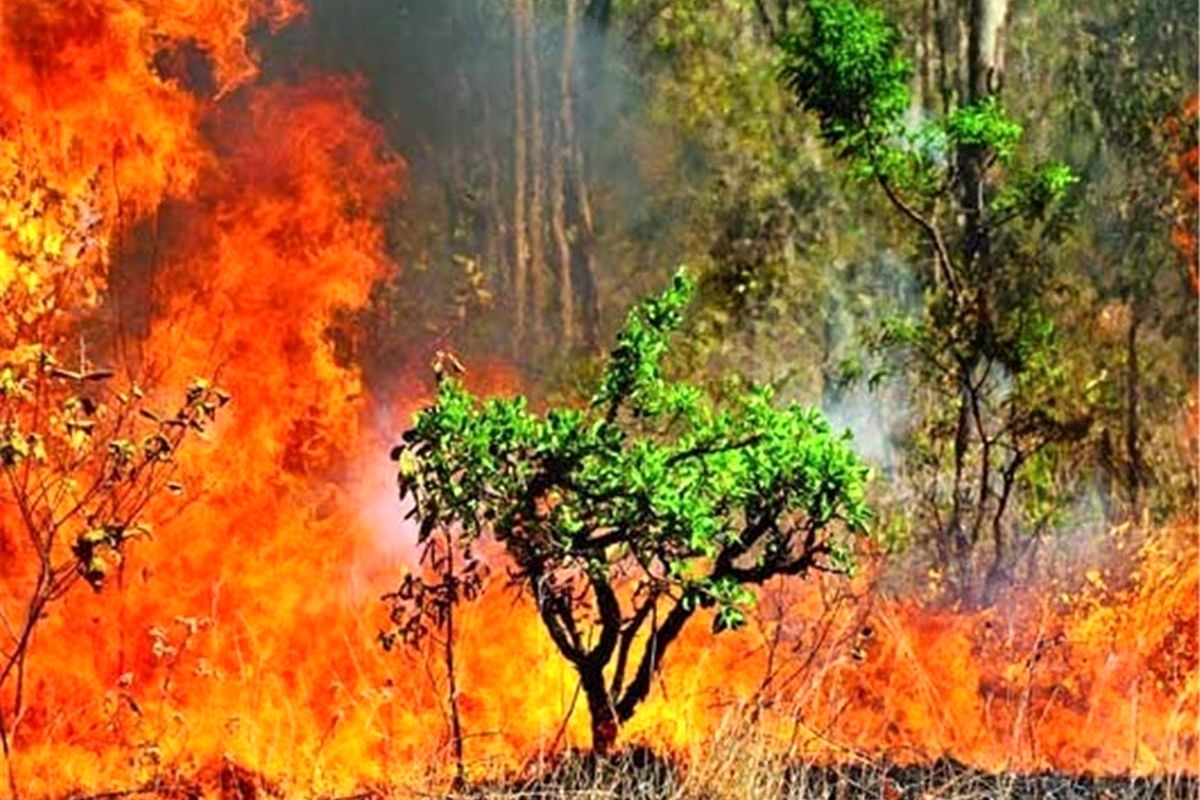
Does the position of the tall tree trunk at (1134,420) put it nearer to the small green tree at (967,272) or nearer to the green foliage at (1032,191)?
the small green tree at (967,272)

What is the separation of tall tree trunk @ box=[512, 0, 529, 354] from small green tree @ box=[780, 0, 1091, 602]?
96 centimetres

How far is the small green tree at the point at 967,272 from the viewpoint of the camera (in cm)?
671

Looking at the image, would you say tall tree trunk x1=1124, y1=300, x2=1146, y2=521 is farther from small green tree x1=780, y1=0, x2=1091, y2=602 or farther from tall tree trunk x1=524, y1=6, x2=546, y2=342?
tall tree trunk x1=524, y1=6, x2=546, y2=342

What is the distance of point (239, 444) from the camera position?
5840 millimetres

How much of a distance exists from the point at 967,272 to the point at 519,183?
1700 mm

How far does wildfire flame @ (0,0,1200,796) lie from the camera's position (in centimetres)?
571

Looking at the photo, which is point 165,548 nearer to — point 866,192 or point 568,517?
point 568,517

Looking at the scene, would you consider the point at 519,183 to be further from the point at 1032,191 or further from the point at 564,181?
the point at 1032,191

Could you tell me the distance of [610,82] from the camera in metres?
6.34

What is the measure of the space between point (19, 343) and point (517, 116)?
1.68 m

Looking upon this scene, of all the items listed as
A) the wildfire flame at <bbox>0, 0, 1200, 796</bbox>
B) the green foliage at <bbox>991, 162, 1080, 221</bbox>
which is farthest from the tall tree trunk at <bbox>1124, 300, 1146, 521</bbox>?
the wildfire flame at <bbox>0, 0, 1200, 796</bbox>

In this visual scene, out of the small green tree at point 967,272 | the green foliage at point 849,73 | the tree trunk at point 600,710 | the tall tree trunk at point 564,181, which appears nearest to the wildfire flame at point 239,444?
the tree trunk at point 600,710

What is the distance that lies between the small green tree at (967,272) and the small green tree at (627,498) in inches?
38.2

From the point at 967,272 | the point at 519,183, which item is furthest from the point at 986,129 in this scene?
the point at 519,183
